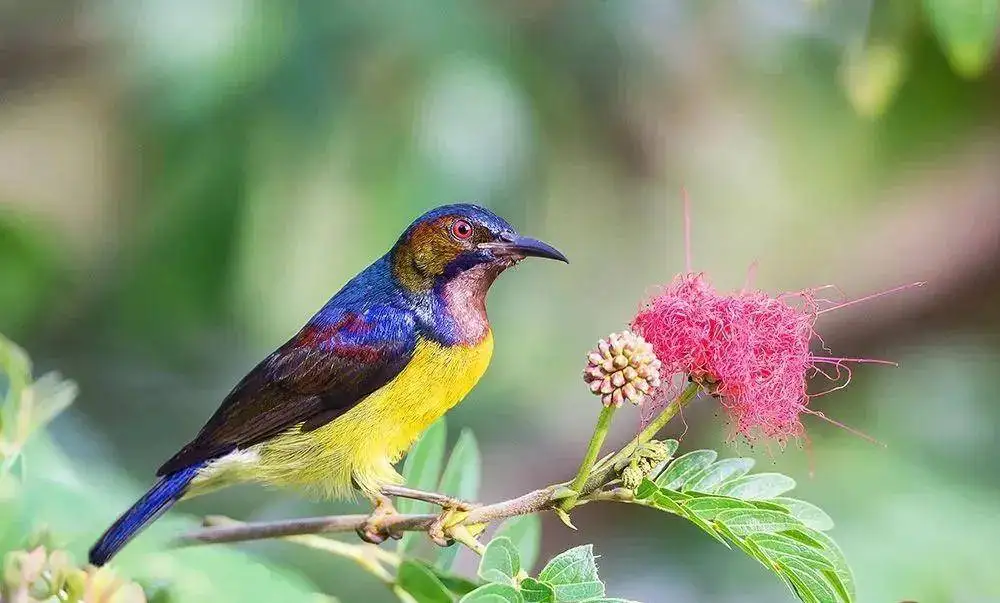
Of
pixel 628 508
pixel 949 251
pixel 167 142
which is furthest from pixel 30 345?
pixel 949 251

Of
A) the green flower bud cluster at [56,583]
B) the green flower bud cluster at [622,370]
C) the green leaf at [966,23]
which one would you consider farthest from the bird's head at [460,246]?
the green leaf at [966,23]

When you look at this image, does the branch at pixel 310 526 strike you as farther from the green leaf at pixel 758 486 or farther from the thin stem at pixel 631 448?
the green leaf at pixel 758 486

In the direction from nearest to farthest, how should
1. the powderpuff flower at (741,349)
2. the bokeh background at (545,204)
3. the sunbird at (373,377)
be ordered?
1. the powderpuff flower at (741,349)
2. the sunbird at (373,377)
3. the bokeh background at (545,204)

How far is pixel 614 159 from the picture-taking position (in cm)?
520

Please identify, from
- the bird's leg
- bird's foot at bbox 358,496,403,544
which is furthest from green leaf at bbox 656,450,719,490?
bird's foot at bbox 358,496,403,544

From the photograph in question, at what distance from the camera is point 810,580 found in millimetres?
1543

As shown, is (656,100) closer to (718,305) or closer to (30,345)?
(30,345)

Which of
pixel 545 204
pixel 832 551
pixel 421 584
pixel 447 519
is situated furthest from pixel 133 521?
pixel 545 204

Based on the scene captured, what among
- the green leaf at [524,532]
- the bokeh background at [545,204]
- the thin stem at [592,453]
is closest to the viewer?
the thin stem at [592,453]

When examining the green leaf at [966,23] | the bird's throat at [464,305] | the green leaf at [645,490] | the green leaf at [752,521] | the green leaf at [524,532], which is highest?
the green leaf at [966,23]

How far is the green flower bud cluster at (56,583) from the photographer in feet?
5.44

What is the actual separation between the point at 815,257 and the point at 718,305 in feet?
13.9

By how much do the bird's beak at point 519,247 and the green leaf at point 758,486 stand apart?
1.89 feet

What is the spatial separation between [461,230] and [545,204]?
221 centimetres
